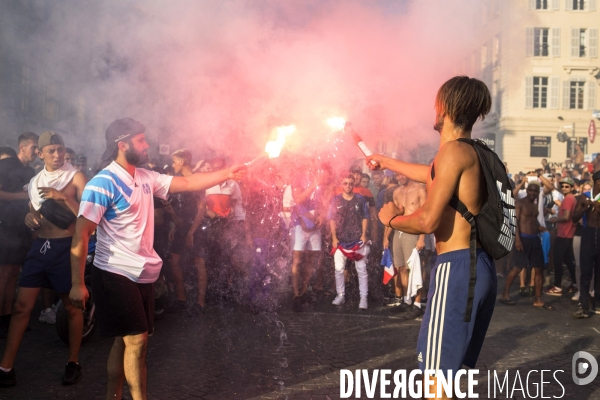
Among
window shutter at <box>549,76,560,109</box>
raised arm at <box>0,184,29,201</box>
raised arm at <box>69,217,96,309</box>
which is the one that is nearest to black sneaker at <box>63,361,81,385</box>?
raised arm at <box>69,217,96,309</box>

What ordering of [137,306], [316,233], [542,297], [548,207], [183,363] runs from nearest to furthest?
[137,306] → [183,363] → [316,233] → [542,297] → [548,207]

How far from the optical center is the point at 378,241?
8547 millimetres

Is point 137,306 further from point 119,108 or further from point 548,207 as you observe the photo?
point 548,207

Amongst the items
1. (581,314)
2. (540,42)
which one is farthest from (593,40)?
(581,314)

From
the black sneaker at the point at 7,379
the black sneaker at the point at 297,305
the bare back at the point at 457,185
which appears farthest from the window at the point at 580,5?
the black sneaker at the point at 7,379

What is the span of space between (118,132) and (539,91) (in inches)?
1324

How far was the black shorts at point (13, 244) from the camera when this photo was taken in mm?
5551

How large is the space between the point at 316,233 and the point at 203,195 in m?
1.71

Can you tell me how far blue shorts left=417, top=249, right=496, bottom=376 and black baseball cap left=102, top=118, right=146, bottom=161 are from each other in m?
2.22

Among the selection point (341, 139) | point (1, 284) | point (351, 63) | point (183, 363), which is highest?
point (351, 63)

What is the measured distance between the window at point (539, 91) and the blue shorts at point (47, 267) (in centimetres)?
3312

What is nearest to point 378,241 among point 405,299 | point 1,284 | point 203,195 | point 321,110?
point 405,299

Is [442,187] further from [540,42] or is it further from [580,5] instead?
[580,5]

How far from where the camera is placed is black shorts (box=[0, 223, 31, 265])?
555 cm
